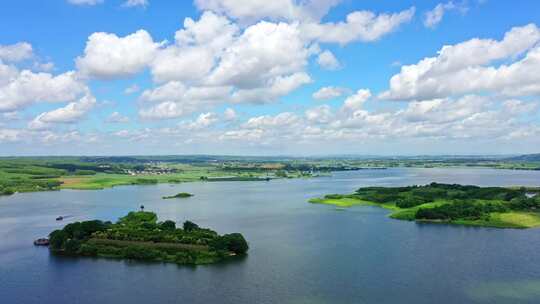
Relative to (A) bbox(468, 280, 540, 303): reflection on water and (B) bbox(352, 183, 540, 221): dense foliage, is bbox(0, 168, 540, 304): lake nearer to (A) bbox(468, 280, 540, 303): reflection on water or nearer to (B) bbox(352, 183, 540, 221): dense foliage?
(A) bbox(468, 280, 540, 303): reflection on water

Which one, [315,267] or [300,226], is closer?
[315,267]

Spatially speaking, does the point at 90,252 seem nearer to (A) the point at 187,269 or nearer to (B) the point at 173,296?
(A) the point at 187,269

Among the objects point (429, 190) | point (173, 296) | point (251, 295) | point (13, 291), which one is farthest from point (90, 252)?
point (429, 190)

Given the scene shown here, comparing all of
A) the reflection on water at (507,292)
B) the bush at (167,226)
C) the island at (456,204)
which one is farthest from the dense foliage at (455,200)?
the bush at (167,226)

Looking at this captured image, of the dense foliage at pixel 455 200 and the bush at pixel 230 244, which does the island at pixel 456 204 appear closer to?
the dense foliage at pixel 455 200

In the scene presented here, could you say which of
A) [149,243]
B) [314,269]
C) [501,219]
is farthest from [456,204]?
[149,243]

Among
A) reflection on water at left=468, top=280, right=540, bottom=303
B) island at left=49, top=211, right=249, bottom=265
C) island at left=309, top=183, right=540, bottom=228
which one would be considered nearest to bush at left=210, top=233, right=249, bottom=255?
island at left=49, top=211, right=249, bottom=265
